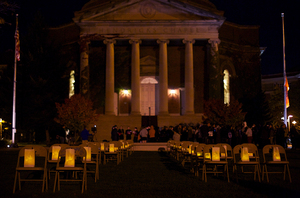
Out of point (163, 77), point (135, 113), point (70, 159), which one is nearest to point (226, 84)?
point (163, 77)

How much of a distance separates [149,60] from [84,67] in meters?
8.10

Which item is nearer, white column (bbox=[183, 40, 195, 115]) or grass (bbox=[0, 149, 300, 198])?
grass (bbox=[0, 149, 300, 198])

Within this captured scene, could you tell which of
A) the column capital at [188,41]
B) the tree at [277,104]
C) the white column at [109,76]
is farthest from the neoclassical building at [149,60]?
the tree at [277,104]

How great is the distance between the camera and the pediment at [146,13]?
4684cm

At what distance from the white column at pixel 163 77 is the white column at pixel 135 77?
256cm

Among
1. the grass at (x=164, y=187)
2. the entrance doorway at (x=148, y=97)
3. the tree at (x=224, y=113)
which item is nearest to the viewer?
the grass at (x=164, y=187)

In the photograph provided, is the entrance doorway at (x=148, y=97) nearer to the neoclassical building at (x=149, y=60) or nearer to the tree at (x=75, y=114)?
the neoclassical building at (x=149, y=60)

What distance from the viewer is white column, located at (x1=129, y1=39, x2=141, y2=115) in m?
47.4

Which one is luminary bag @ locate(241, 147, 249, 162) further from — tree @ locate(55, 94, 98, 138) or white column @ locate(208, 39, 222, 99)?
white column @ locate(208, 39, 222, 99)

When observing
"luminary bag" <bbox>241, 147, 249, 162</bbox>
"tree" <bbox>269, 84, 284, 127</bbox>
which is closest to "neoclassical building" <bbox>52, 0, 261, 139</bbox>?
"tree" <bbox>269, 84, 284, 127</bbox>

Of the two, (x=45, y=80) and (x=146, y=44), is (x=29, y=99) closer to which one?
(x=45, y=80)

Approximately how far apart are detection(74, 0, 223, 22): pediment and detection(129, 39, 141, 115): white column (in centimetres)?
309

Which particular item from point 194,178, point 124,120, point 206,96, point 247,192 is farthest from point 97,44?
point 247,192

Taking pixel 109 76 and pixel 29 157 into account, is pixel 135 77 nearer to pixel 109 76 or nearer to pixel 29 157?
pixel 109 76
